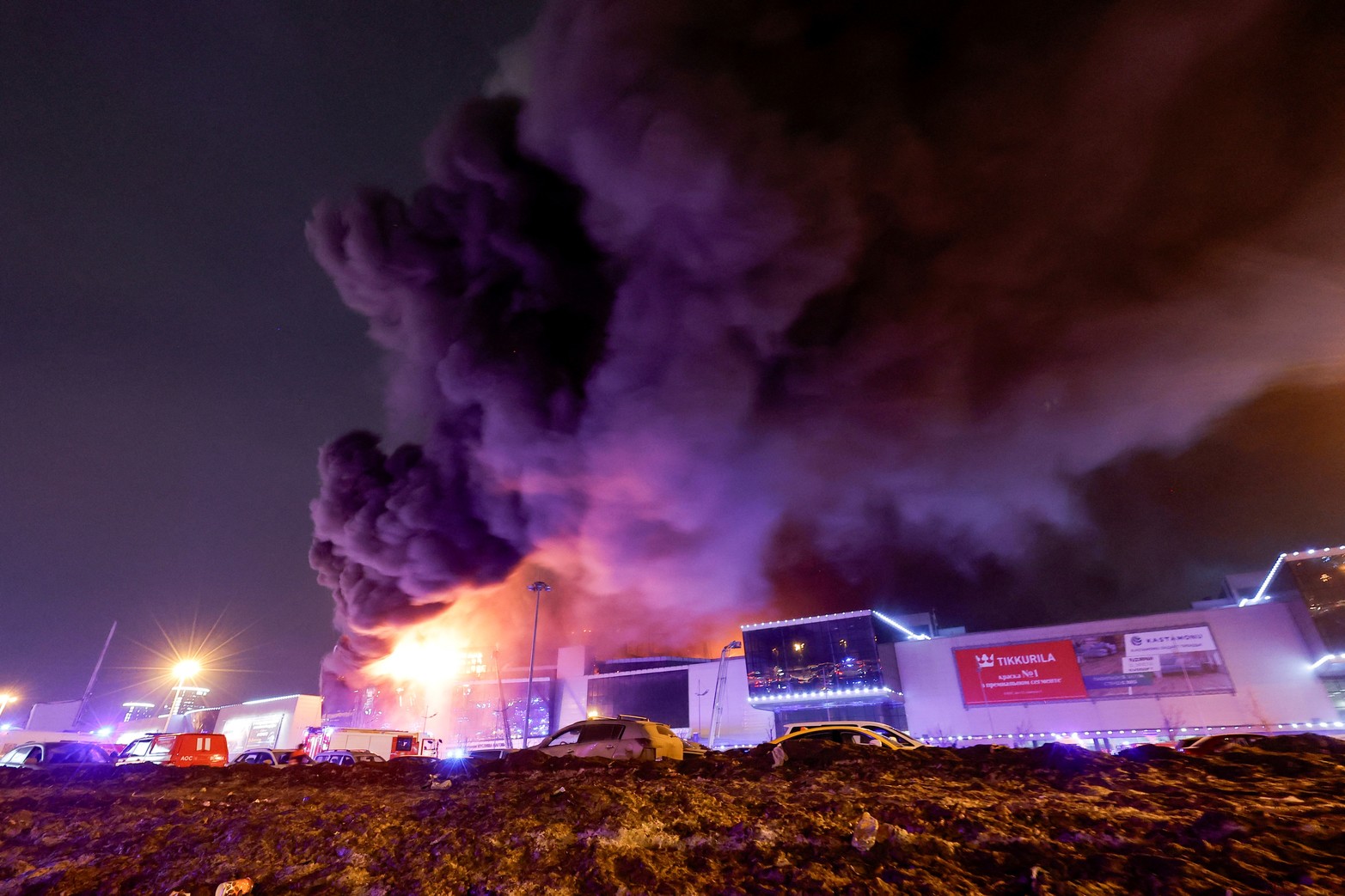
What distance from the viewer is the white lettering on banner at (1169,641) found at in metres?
32.9

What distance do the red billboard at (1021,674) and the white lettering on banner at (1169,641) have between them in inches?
114

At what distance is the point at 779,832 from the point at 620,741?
8245 mm

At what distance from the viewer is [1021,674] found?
35.8 metres

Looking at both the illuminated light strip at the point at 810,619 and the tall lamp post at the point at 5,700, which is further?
the tall lamp post at the point at 5,700

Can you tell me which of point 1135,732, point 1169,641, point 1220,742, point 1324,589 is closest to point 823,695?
point 1135,732

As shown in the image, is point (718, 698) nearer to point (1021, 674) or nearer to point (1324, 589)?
point (1021, 674)

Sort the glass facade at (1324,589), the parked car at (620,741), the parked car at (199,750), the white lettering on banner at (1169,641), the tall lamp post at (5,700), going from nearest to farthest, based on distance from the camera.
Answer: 1. the parked car at (620,741)
2. the parked car at (199,750)
3. the glass facade at (1324,589)
4. the white lettering on banner at (1169,641)
5. the tall lamp post at (5,700)

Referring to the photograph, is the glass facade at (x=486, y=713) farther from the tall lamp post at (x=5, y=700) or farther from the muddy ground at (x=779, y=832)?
the muddy ground at (x=779, y=832)

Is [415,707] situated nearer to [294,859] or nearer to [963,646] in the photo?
[963,646]

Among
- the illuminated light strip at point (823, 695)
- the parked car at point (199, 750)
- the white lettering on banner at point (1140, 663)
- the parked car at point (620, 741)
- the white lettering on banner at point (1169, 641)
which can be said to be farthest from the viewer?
the illuminated light strip at point (823, 695)

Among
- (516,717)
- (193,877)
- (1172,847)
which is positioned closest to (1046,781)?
(1172,847)

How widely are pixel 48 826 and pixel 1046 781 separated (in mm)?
11643

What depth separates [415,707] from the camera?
60188 millimetres

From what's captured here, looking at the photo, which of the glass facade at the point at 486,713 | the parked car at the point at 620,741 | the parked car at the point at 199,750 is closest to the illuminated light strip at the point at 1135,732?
the parked car at the point at 620,741
